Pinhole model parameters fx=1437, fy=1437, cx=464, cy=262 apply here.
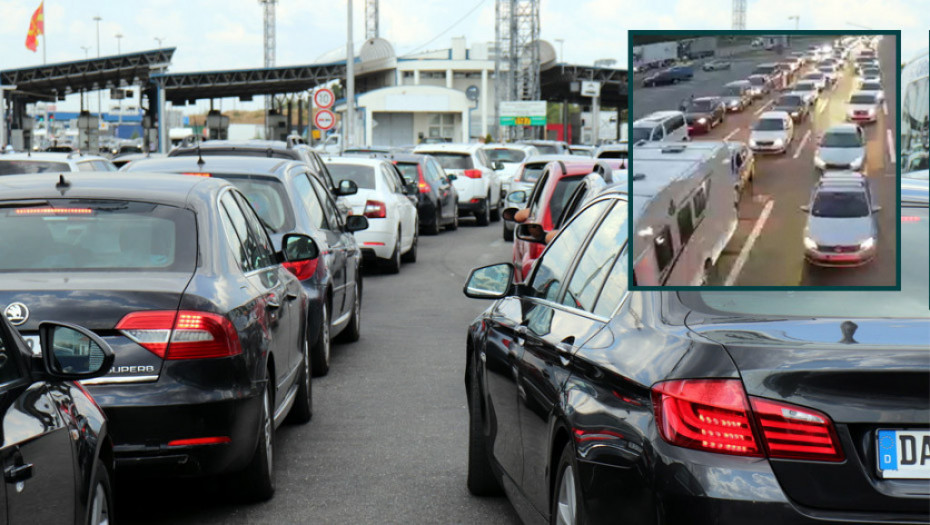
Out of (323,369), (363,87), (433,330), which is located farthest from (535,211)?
(363,87)

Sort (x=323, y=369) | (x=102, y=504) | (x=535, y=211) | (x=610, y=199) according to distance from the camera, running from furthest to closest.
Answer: (x=535, y=211) < (x=323, y=369) < (x=610, y=199) < (x=102, y=504)

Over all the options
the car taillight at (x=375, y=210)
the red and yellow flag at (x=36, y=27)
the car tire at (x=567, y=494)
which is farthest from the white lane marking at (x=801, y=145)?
the red and yellow flag at (x=36, y=27)

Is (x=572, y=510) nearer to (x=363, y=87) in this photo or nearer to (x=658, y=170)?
(x=658, y=170)

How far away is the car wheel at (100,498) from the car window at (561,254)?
5.57 ft

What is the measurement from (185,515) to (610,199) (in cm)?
246

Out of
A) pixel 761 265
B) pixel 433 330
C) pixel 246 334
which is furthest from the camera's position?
pixel 433 330

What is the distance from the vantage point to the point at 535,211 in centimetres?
1445

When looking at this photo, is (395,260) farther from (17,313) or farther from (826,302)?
(826,302)

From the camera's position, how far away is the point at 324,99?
3384 centimetres

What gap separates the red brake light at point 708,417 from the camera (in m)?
3.50

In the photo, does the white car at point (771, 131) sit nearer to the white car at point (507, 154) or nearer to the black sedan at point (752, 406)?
the black sedan at point (752, 406)

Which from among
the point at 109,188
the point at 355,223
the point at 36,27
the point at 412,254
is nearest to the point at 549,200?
the point at 355,223

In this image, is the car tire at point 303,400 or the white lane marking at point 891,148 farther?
the car tire at point 303,400

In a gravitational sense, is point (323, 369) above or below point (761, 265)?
below
